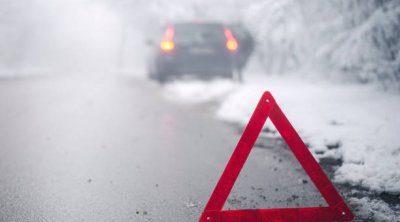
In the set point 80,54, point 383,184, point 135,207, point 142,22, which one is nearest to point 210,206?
point 135,207

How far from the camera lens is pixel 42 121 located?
6766 millimetres

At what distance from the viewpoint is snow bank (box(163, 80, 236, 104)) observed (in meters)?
9.59

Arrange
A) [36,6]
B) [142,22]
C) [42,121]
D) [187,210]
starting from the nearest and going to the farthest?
[187,210], [42,121], [142,22], [36,6]

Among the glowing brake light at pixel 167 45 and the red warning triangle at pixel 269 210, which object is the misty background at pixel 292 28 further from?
the red warning triangle at pixel 269 210

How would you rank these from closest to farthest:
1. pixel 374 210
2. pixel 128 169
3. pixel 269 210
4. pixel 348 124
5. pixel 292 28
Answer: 1. pixel 269 210
2. pixel 374 210
3. pixel 128 169
4. pixel 348 124
5. pixel 292 28

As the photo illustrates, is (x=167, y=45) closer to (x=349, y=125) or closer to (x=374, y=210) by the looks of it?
(x=349, y=125)

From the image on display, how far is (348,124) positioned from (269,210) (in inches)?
113

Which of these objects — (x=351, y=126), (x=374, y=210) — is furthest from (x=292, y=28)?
(x=374, y=210)

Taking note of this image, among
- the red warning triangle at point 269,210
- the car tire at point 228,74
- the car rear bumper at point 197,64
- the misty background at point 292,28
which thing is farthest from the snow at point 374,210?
the car tire at point 228,74

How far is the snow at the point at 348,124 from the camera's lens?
143 inches

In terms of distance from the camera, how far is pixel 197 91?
34.1 feet

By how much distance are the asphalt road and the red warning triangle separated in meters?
0.33

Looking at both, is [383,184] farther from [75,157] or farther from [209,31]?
[209,31]

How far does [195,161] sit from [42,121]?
→ 3473mm
